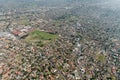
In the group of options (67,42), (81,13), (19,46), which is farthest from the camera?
(81,13)

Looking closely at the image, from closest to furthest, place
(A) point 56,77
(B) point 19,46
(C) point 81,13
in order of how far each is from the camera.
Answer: (A) point 56,77 → (B) point 19,46 → (C) point 81,13

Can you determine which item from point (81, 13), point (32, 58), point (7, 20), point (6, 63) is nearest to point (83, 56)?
point (32, 58)

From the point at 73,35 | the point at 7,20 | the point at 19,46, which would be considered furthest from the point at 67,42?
the point at 7,20

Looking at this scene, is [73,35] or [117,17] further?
[117,17]

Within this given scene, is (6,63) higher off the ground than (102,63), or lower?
higher

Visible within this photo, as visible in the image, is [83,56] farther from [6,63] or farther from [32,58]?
[6,63]

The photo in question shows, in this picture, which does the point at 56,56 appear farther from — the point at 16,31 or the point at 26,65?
the point at 16,31
